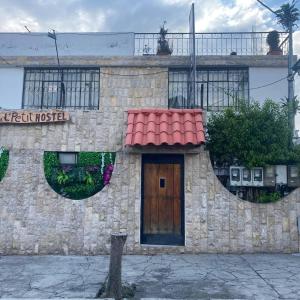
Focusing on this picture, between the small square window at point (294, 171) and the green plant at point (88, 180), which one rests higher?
the small square window at point (294, 171)

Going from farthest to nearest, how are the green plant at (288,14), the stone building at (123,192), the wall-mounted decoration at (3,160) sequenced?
the green plant at (288,14)
the wall-mounted decoration at (3,160)
the stone building at (123,192)

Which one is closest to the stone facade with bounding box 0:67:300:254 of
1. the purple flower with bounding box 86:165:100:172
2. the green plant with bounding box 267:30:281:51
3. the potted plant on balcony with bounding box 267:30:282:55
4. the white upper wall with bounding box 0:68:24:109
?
the purple flower with bounding box 86:165:100:172

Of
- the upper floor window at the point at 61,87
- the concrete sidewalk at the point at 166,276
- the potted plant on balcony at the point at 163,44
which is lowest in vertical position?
the concrete sidewalk at the point at 166,276

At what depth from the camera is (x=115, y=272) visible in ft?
18.7

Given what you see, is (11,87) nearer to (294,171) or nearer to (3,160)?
(3,160)

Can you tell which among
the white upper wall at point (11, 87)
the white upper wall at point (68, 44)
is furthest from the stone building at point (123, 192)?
the white upper wall at point (68, 44)

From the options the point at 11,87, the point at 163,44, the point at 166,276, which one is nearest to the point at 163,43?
the point at 163,44

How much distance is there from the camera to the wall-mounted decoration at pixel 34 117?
30.0 ft

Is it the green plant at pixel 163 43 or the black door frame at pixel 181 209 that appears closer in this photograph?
the black door frame at pixel 181 209

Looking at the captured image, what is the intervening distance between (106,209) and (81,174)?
1.12 m

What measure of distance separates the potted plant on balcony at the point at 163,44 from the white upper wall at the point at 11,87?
582 centimetres

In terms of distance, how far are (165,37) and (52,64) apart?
4893 mm

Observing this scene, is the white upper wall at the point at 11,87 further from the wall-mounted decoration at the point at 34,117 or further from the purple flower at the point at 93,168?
the purple flower at the point at 93,168

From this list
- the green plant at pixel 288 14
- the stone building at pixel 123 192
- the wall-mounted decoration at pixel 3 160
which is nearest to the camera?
the stone building at pixel 123 192
